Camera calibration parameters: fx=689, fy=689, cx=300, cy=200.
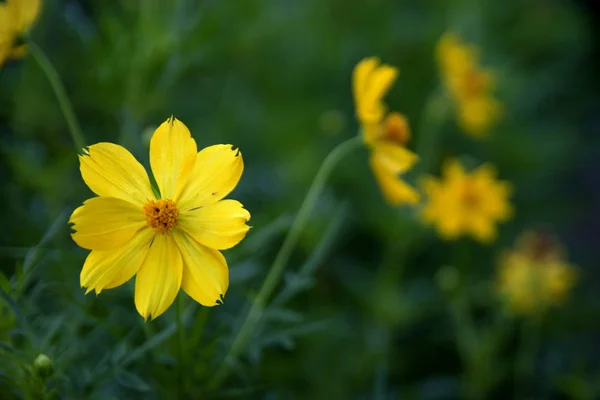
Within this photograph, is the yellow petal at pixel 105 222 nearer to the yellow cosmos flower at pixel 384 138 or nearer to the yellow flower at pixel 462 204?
the yellow cosmos flower at pixel 384 138

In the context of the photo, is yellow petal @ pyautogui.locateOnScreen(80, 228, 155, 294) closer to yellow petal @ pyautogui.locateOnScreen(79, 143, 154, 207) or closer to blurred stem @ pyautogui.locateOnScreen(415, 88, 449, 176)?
yellow petal @ pyautogui.locateOnScreen(79, 143, 154, 207)

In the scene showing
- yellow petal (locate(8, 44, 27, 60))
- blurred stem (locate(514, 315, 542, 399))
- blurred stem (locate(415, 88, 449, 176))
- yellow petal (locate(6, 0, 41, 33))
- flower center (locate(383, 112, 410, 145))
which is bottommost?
yellow petal (locate(8, 44, 27, 60))

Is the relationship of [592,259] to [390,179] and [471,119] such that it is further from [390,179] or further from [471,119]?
[390,179]

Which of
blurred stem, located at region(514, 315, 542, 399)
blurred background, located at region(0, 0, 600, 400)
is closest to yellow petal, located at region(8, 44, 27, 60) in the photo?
blurred background, located at region(0, 0, 600, 400)

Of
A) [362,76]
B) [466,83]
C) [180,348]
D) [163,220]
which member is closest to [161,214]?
[163,220]

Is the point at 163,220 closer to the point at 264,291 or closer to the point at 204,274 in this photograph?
the point at 204,274

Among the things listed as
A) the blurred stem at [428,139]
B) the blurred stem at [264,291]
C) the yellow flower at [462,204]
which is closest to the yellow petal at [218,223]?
the blurred stem at [264,291]
